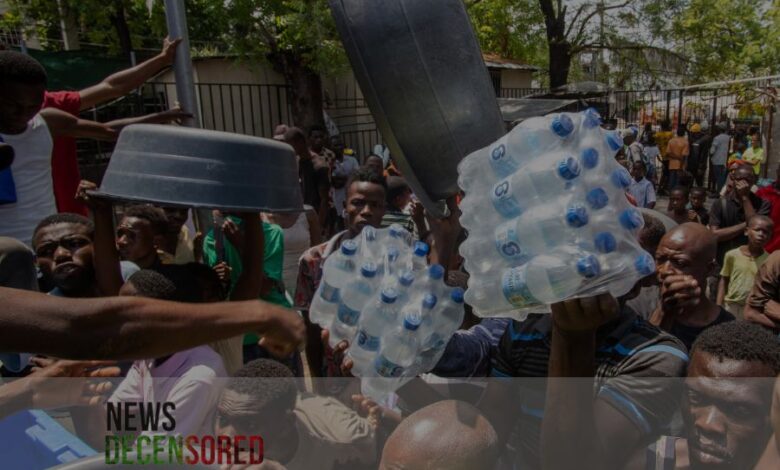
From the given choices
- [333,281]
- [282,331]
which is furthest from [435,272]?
[282,331]

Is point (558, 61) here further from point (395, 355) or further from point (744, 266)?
point (395, 355)

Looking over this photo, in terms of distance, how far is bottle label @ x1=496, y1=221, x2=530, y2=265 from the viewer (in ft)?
4.58

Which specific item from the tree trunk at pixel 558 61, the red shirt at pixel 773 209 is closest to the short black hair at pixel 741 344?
the red shirt at pixel 773 209

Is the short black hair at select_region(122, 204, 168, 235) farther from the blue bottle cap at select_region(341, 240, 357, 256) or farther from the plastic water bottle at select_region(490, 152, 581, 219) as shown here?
the plastic water bottle at select_region(490, 152, 581, 219)

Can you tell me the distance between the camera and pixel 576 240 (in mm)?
1348

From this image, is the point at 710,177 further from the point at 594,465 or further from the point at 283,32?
the point at 594,465

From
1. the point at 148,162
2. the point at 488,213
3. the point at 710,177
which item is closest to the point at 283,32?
the point at 148,162

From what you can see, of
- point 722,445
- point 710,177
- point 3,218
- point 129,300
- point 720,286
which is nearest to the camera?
point 129,300

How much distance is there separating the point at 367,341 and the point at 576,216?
0.91m

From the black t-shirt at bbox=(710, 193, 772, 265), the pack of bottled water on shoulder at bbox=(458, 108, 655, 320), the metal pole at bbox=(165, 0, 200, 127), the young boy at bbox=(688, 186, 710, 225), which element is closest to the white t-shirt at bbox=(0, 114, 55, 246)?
the metal pole at bbox=(165, 0, 200, 127)

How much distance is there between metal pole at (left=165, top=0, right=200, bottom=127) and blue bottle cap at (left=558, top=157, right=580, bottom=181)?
1971mm

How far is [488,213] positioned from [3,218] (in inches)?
100

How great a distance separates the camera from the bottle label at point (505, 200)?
1.42 m

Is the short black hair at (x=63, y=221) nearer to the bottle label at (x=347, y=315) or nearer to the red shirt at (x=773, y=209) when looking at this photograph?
the bottle label at (x=347, y=315)
